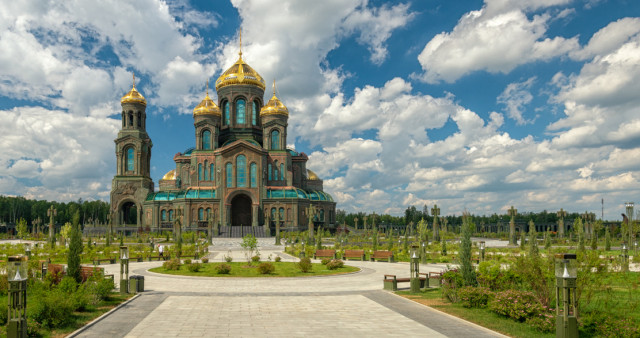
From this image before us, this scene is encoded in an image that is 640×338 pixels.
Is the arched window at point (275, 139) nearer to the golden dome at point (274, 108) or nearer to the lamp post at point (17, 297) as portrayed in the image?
the golden dome at point (274, 108)

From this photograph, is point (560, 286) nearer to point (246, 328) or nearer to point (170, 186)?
point (246, 328)

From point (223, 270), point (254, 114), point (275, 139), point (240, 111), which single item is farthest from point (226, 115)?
point (223, 270)

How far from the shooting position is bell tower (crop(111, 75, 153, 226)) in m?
78.3

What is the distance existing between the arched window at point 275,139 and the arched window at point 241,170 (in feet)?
24.8

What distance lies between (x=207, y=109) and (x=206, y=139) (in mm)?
5061

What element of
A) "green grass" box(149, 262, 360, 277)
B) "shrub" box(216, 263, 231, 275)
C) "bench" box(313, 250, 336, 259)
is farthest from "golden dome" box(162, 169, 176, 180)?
"shrub" box(216, 263, 231, 275)

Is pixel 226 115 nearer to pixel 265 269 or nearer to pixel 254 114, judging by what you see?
pixel 254 114

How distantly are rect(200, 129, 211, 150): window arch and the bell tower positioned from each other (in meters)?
9.38

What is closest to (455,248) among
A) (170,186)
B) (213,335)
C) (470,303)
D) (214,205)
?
(470,303)

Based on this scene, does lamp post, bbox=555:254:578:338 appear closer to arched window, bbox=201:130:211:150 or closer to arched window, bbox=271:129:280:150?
arched window, bbox=271:129:280:150

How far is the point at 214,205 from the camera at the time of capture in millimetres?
73000

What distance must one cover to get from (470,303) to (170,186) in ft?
246

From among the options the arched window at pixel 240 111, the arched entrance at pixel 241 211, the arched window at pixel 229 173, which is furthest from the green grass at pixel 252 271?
the arched window at pixel 240 111

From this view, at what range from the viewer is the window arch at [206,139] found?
81.2 m
